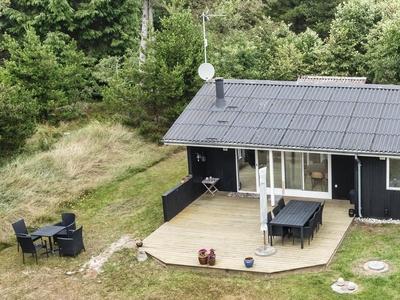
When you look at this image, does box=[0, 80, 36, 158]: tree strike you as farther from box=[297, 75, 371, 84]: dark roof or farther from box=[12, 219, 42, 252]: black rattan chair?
box=[297, 75, 371, 84]: dark roof

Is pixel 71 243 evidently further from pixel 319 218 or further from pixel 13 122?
pixel 13 122

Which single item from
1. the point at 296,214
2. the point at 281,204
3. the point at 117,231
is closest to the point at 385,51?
the point at 281,204

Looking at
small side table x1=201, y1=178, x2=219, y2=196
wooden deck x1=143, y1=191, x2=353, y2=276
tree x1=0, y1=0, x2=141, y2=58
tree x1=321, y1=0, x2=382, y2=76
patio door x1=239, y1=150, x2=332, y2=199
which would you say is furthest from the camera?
tree x1=0, y1=0, x2=141, y2=58

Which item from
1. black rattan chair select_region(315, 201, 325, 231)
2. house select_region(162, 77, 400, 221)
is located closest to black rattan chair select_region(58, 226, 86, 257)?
house select_region(162, 77, 400, 221)

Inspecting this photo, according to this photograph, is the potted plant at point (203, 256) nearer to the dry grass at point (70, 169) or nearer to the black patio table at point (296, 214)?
the black patio table at point (296, 214)

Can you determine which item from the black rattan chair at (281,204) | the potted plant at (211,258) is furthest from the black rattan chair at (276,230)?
the potted plant at (211,258)

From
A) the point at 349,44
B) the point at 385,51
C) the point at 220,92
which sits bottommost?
the point at 220,92
